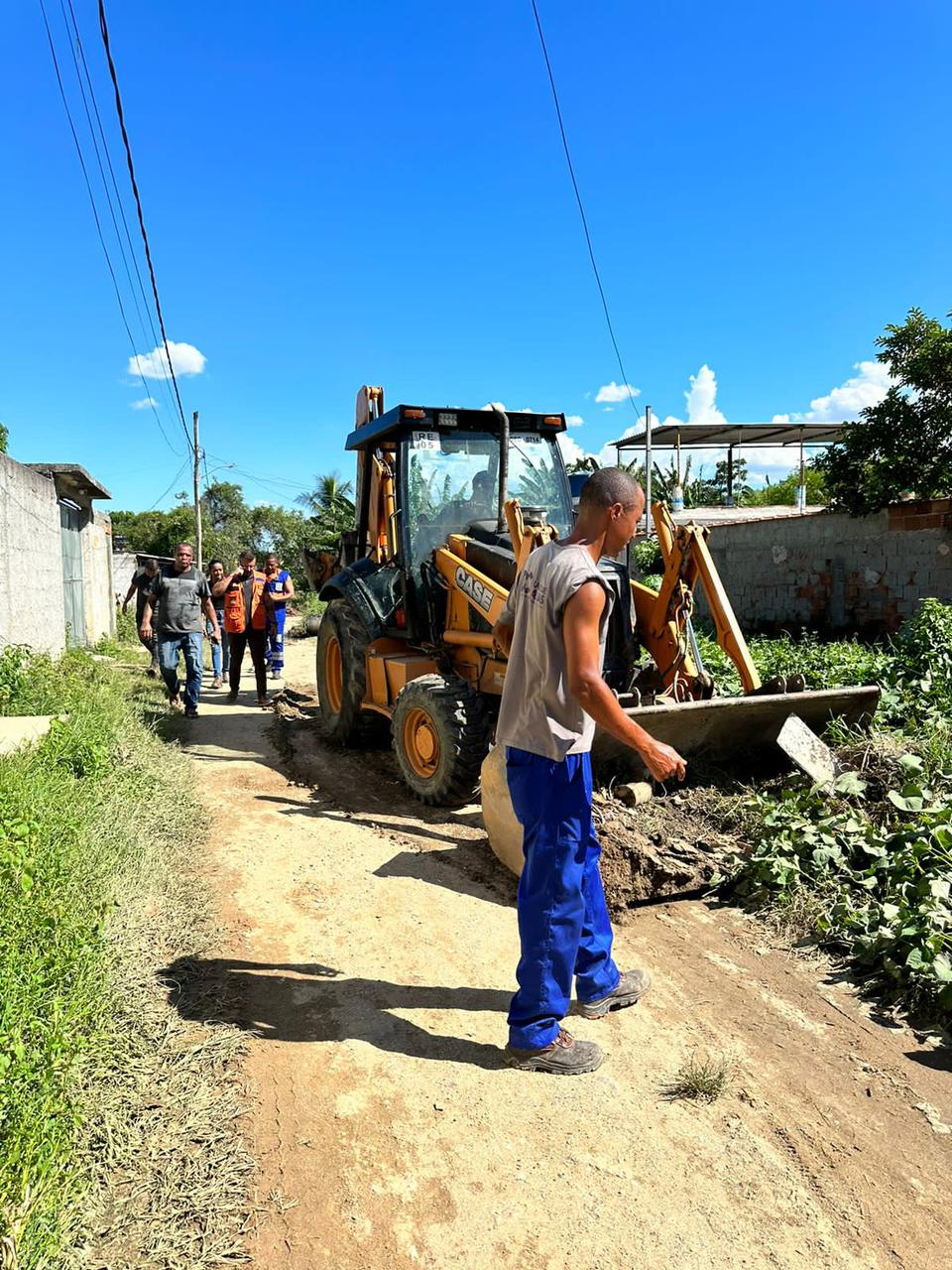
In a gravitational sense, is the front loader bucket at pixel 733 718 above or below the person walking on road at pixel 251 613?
below

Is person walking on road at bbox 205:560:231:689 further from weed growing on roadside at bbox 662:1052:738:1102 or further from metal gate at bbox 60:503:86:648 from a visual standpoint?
weed growing on roadside at bbox 662:1052:738:1102

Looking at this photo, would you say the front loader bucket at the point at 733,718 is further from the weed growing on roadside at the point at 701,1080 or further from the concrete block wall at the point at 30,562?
the concrete block wall at the point at 30,562

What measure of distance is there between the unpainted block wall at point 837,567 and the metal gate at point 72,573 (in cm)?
937

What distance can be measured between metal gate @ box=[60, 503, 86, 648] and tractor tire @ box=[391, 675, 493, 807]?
724 centimetres

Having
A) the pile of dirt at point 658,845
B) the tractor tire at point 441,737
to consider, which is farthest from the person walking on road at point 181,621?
the pile of dirt at point 658,845

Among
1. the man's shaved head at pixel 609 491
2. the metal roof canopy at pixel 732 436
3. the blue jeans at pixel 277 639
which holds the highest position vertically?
the metal roof canopy at pixel 732 436

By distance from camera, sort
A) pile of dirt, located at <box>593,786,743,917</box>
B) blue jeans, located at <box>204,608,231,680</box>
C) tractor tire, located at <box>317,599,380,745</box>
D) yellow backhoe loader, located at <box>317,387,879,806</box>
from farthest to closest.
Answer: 1. blue jeans, located at <box>204,608,231,680</box>
2. tractor tire, located at <box>317,599,380,745</box>
3. yellow backhoe loader, located at <box>317,387,879,806</box>
4. pile of dirt, located at <box>593,786,743,917</box>

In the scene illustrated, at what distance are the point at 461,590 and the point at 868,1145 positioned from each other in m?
4.15

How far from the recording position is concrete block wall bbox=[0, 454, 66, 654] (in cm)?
812

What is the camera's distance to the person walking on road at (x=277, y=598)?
34.3 feet

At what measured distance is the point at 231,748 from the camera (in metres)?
7.95

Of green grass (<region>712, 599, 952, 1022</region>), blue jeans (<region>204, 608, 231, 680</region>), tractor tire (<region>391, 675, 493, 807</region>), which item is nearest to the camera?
green grass (<region>712, 599, 952, 1022</region>)

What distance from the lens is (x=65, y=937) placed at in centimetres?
314

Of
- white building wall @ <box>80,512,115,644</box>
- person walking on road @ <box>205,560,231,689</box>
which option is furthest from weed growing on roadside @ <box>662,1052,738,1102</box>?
white building wall @ <box>80,512,115,644</box>
